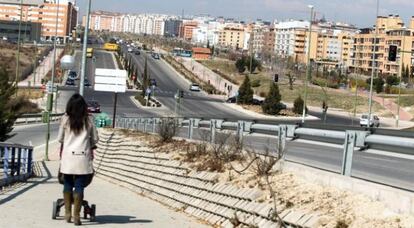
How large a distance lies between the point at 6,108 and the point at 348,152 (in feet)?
109

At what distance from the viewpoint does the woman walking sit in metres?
8.94

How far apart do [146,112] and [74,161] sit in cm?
7077

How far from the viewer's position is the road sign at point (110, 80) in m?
33.0

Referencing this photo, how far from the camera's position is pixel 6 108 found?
129 ft

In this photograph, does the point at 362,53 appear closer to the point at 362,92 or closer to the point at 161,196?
the point at 362,92

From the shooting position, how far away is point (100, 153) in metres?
23.3

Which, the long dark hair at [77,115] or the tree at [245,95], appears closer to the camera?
the long dark hair at [77,115]

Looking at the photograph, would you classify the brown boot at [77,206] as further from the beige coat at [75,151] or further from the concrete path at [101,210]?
the beige coat at [75,151]

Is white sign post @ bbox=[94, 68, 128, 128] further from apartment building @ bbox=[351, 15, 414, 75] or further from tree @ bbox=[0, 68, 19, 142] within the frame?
apartment building @ bbox=[351, 15, 414, 75]

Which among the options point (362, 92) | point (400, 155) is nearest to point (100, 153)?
point (400, 155)

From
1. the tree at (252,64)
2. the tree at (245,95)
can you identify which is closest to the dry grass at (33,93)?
the tree at (245,95)

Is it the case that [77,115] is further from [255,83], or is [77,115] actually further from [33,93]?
[255,83]

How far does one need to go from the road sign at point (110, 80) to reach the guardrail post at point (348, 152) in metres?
24.8

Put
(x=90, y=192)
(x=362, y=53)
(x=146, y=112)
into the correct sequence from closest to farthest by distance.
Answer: (x=90, y=192), (x=146, y=112), (x=362, y=53)
